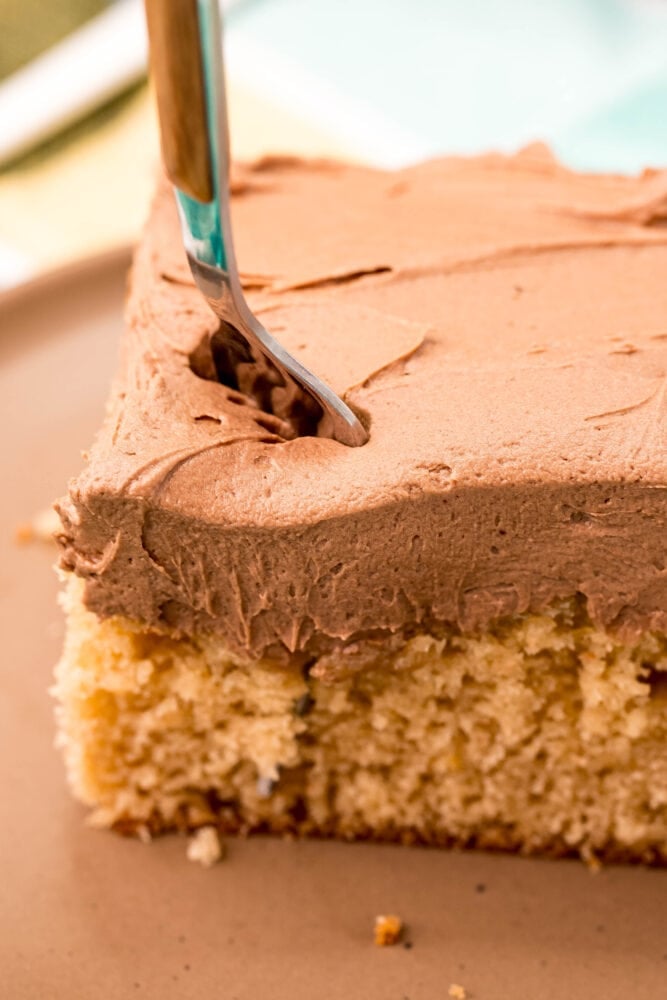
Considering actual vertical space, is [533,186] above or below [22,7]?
below

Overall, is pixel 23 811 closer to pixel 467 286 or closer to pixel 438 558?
pixel 438 558

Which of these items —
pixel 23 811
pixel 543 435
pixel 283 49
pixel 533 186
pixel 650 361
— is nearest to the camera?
pixel 543 435

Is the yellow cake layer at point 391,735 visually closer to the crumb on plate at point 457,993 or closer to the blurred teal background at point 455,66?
the crumb on plate at point 457,993

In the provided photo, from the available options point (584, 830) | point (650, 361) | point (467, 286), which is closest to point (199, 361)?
point (467, 286)

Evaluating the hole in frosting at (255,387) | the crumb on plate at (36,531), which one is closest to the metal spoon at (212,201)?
the hole in frosting at (255,387)

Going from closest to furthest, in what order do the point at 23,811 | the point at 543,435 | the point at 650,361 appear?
the point at 543,435 → the point at 650,361 → the point at 23,811

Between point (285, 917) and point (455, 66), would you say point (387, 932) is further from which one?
point (455, 66)

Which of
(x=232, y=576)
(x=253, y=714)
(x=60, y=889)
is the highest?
(x=232, y=576)
